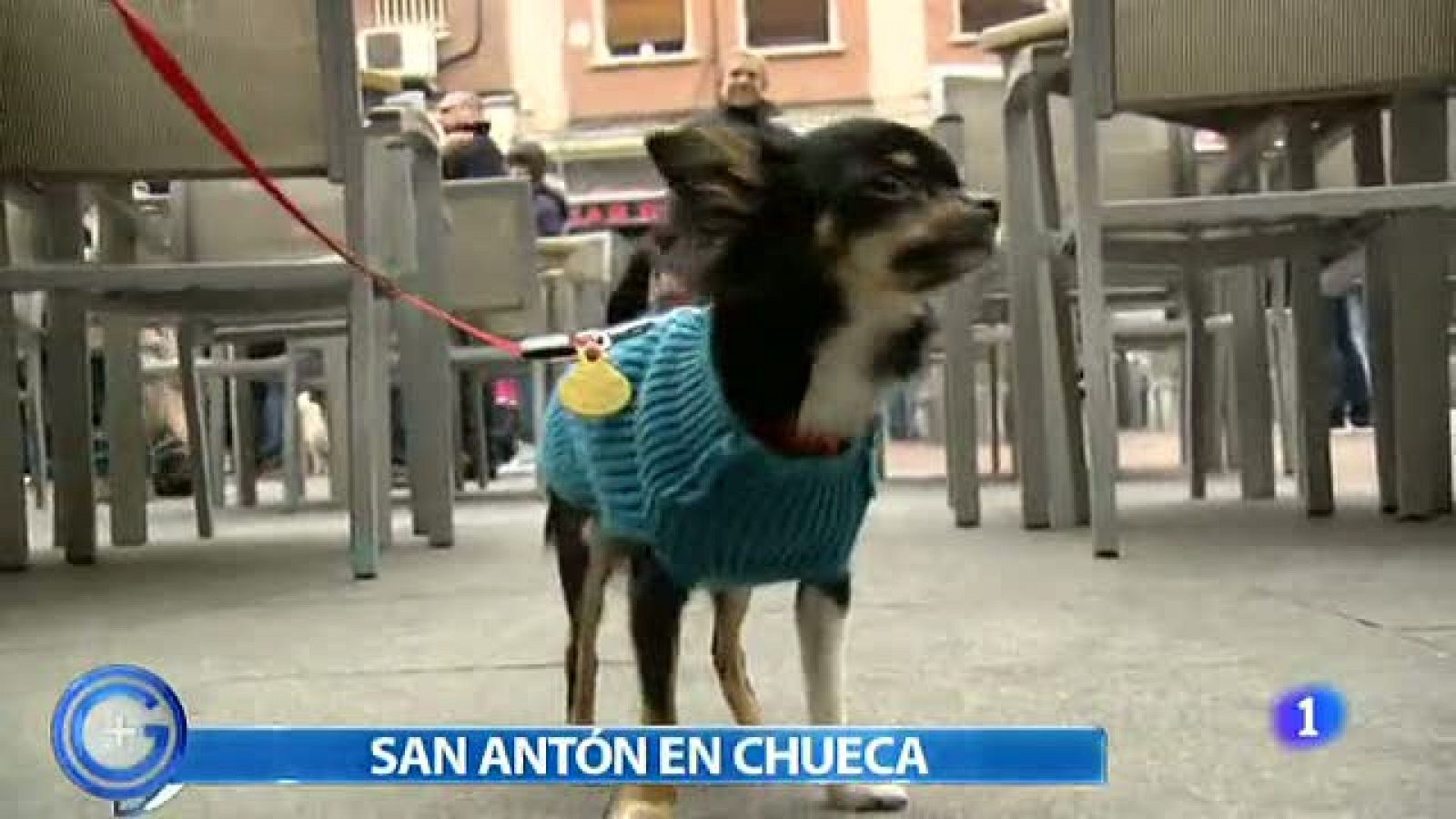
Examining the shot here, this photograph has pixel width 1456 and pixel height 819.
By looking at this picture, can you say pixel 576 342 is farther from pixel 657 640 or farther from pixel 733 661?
pixel 733 661

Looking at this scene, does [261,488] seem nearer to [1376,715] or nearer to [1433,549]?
[1433,549]

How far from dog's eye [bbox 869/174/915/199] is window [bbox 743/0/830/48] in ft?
43.3

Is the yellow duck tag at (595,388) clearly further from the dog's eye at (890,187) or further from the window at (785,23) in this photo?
the window at (785,23)

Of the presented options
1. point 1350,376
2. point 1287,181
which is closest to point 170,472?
point 1287,181

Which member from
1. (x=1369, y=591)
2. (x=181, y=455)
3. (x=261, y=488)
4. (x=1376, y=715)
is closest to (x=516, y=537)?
(x=1369, y=591)

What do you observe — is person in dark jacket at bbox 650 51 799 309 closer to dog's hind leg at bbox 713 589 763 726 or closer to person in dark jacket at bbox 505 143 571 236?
dog's hind leg at bbox 713 589 763 726

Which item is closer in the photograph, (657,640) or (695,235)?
(695,235)

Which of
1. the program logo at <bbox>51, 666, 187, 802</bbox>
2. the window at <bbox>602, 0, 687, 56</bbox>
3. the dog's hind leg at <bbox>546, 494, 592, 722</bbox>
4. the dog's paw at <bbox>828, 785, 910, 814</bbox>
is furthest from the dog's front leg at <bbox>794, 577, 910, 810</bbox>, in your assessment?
the window at <bbox>602, 0, 687, 56</bbox>

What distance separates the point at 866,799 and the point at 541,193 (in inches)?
214

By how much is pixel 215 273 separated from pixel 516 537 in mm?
1080

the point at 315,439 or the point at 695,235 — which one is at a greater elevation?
the point at 695,235

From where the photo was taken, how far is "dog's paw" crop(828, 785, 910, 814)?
138 centimetres
